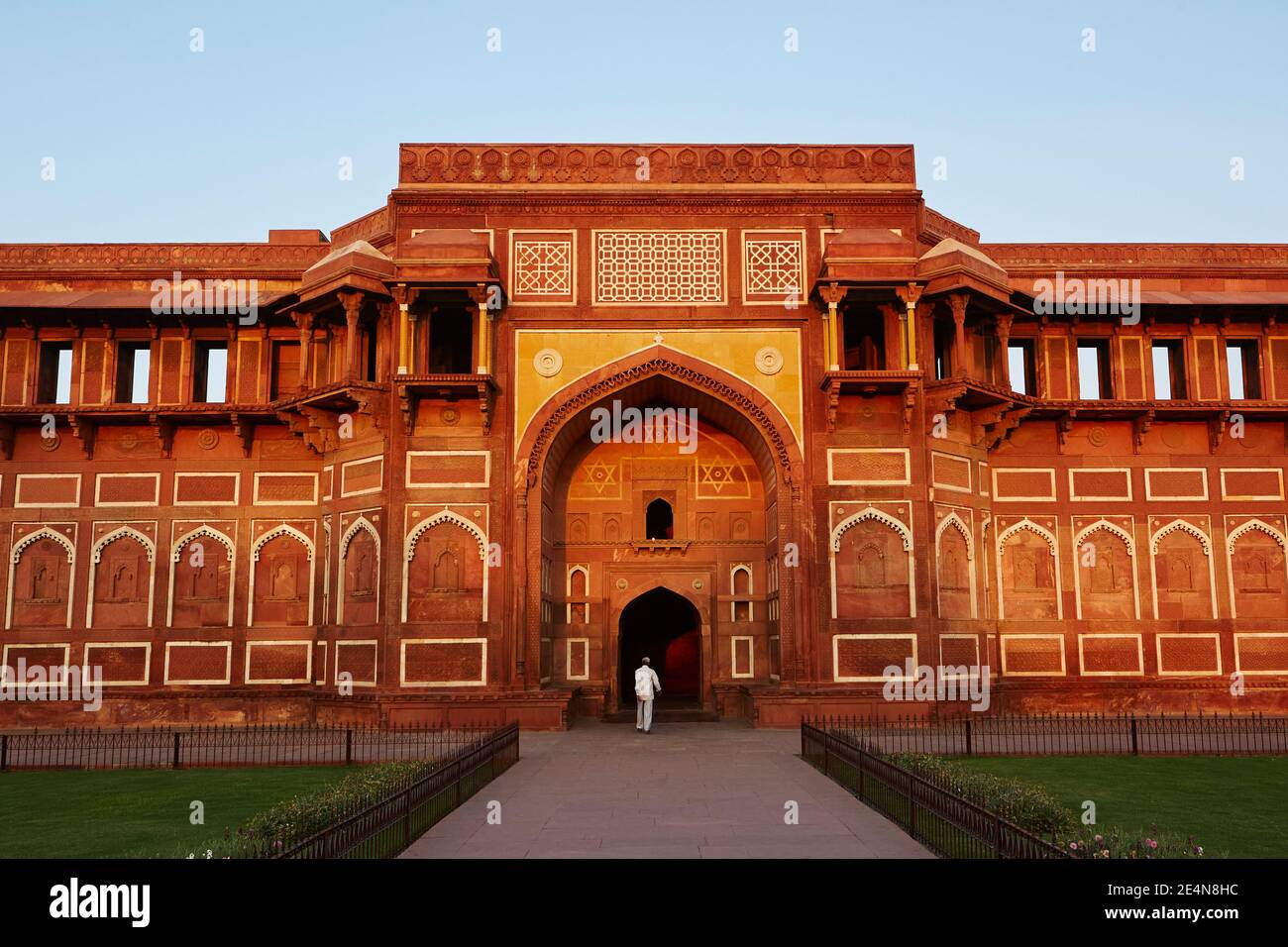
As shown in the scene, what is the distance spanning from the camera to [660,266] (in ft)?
65.4

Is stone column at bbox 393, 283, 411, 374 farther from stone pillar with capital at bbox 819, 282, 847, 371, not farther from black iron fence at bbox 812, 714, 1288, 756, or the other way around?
black iron fence at bbox 812, 714, 1288, 756

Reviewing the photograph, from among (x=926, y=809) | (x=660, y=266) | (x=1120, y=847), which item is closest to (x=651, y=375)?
(x=660, y=266)

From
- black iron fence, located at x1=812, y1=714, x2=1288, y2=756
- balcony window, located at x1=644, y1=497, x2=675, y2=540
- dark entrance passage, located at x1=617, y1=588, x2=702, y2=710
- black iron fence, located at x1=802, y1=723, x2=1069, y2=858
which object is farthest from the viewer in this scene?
dark entrance passage, located at x1=617, y1=588, x2=702, y2=710

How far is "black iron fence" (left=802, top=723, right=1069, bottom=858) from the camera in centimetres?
681

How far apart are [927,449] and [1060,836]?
12.2 m

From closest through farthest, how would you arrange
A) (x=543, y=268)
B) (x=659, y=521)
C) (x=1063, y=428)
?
(x=543, y=268)
(x=1063, y=428)
(x=659, y=521)

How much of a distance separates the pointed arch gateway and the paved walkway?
327 centimetres

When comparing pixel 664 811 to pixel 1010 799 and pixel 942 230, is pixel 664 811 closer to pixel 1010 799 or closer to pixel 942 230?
pixel 1010 799

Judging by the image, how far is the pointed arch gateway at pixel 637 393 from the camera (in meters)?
18.7

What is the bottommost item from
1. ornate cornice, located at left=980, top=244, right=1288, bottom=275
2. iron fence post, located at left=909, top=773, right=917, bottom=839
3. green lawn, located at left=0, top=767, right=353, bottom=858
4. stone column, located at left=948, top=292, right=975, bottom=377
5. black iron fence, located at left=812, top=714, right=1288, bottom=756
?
black iron fence, located at left=812, top=714, right=1288, bottom=756

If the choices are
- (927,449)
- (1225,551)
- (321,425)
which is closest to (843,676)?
(927,449)

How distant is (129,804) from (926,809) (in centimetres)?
757

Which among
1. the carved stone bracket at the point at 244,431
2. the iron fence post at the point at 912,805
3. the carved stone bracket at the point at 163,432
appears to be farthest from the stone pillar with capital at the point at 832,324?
the carved stone bracket at the point at 163,432

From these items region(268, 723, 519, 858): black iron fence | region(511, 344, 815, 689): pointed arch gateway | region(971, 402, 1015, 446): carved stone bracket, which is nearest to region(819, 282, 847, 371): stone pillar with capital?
region(511, 344, 815, 689): pointed arch gateway
